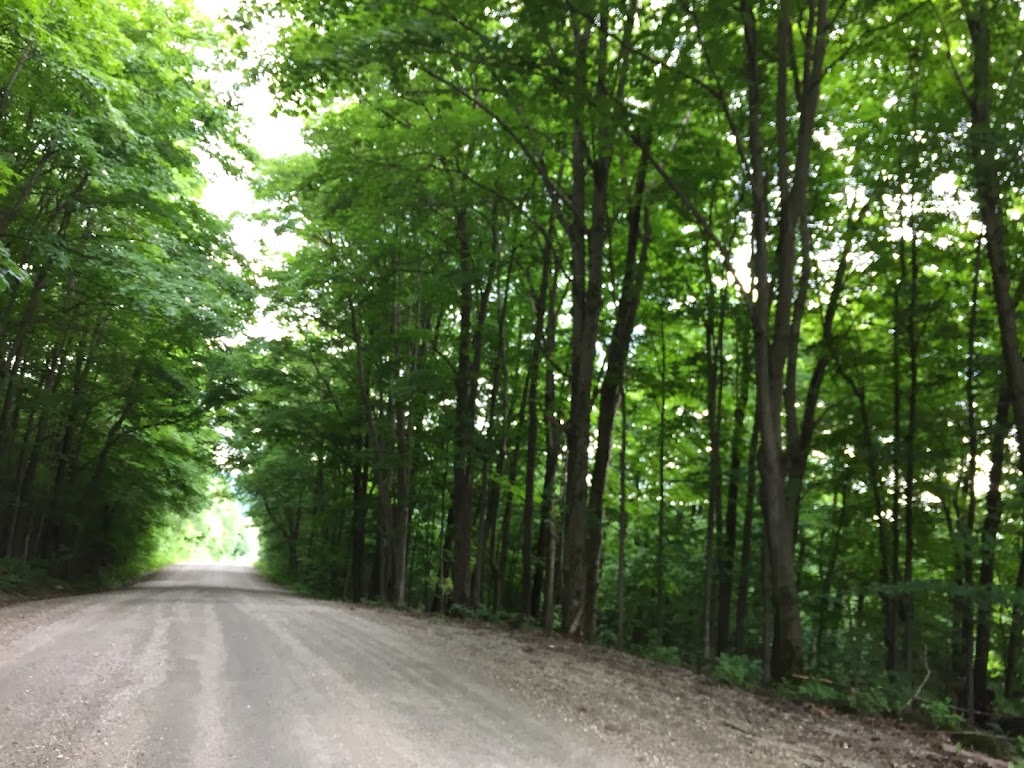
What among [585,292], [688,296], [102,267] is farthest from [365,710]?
[688,296]

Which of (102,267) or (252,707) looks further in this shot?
(102,267)

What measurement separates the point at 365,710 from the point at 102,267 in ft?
39.5

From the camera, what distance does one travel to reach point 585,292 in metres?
12.9

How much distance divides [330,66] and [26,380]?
47.2 ft

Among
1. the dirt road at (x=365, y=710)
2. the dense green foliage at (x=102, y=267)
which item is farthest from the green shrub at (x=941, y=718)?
the dense green foliage at (x=102, y=267)

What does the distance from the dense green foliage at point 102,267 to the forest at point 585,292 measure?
4.5 inches

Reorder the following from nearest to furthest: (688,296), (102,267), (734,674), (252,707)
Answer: (252,707) → (734,674) → (102,267) → (688,296)

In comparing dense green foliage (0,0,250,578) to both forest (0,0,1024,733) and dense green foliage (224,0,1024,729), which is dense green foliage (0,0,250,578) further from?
dense green foliage (224,0,1024,729)

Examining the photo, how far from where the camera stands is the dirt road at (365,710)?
4602mm

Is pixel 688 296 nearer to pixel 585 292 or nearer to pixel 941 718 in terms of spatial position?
pixel 585 292

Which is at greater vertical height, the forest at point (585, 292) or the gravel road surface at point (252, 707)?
the forest at point (585, 292)

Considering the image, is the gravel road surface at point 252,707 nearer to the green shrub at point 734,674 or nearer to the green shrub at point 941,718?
the green shrub at point 734,674

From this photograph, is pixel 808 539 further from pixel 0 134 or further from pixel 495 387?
pixel 0 134

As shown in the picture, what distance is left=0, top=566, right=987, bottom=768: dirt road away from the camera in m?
4.60
